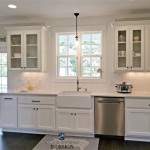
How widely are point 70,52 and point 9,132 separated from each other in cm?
226

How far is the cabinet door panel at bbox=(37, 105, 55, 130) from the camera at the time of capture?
4.32 meters

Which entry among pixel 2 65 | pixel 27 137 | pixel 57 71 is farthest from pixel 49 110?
pixel 2 65

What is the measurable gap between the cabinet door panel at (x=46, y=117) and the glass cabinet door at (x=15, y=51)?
1.18m

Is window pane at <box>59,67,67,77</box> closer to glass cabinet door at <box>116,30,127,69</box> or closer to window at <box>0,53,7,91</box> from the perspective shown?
glass cabinet door at <box>116,30,127,69</box>

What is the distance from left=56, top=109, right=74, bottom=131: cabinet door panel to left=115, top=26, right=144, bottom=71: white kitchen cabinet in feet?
4.56

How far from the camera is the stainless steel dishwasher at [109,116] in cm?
409

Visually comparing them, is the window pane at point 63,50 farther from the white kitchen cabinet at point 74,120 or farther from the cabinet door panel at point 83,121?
the cabinet door panel at point 83,121

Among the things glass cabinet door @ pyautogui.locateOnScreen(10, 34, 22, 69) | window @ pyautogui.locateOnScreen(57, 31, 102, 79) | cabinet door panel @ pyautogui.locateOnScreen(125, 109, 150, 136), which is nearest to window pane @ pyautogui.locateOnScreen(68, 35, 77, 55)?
window @ pyautogui.locateOnScreen(57, 31, 102, 79)

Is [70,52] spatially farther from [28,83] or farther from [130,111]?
[130,111]

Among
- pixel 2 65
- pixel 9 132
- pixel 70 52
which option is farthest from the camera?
pixel 2 65

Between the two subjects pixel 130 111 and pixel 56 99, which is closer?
pixel 130 111

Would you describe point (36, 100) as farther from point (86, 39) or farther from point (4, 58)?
A: point (86, 39)

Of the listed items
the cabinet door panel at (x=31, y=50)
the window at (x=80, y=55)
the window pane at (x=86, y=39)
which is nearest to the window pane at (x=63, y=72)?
the window at (x=80, y=55)

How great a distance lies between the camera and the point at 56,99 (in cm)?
429
